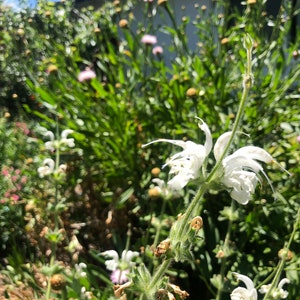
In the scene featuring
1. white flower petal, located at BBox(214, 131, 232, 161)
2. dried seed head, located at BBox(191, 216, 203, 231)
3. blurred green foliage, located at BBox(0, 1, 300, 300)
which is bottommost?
blurred green foliage, located at BBox(0, 1, 300, 300)

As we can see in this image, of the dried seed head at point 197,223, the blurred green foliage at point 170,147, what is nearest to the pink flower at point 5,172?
the blurred green foliage at point 170,147

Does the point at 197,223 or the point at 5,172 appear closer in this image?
the point at 197,223

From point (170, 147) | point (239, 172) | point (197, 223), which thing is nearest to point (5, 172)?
point (170, 147)

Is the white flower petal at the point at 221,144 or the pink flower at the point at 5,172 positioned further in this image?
the pink flower at the point at 5,172

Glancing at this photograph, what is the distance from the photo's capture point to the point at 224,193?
7.84ft

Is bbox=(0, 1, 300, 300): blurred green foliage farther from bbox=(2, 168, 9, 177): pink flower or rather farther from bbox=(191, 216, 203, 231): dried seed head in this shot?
bbox=(191, 216, 203, 231): dried seed head

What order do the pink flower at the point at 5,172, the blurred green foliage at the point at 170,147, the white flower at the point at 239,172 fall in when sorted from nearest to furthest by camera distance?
the white flower at the point at 239,172 < the blurred green foliage at the point at 170,147 < the pink flower at the point at 5,172

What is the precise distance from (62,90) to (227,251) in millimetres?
1574

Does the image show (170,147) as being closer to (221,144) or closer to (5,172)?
(5,172)

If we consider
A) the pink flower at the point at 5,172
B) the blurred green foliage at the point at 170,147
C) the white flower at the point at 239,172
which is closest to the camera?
the white flower at the point at 239,172

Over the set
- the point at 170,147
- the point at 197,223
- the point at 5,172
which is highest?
the point at 197,223

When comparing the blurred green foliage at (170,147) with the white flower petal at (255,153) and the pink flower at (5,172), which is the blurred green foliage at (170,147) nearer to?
the pink flower at (5,172)

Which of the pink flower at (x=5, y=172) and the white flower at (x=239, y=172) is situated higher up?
the white flower at (x=239, y=172)

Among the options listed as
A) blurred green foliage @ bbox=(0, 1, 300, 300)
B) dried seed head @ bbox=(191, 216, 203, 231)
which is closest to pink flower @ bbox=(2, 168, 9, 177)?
blurred green foliage @ bbox=(0, 1, 300, 300)
